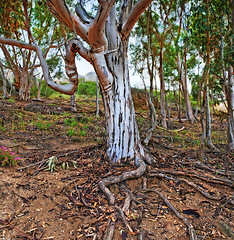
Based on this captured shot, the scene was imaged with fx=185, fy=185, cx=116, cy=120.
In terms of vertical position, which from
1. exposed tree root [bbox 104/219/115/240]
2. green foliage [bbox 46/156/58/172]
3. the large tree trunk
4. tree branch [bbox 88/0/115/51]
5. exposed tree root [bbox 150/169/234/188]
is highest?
tree branch [bbox 88/0/115/51]

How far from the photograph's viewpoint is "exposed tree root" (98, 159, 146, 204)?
277 cm

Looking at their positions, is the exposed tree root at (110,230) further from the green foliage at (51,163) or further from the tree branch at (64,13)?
the tree branch at (64,13)

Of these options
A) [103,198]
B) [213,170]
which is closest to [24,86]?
[103,198]

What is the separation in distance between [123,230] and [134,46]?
31.5 feet

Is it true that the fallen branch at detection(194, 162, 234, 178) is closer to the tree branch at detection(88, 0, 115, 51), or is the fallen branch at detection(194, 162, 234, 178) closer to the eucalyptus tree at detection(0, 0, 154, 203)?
the eucalyptus tree at detection(0, 0, 154, 203)

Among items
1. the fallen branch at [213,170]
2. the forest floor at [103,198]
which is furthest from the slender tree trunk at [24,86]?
the fallen branch at [213,170]

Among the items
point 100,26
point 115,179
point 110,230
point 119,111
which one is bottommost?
point 110,230

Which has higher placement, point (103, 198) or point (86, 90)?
point (86, 90)

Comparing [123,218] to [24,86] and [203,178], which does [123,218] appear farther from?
[24,86]

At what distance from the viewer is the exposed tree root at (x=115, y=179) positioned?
2768 mm

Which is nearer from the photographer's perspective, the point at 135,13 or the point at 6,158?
the point at 135,13

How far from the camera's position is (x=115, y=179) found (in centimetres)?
307

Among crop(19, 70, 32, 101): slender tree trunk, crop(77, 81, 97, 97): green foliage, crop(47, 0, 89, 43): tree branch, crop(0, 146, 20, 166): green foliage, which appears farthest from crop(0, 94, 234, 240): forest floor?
crop(77, 81, 97, 97): green foliage

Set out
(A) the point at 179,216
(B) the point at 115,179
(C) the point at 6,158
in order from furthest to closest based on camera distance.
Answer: (C) the point at 6,158, (B) the point at 115,179, (A) the point at 179,216
